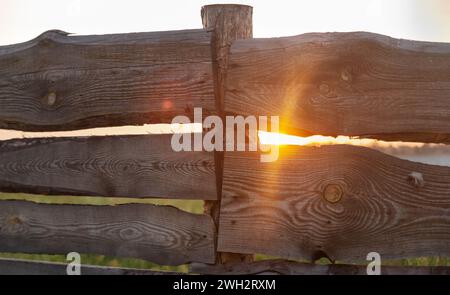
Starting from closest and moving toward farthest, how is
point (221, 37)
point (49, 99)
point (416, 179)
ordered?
point (416, 179) < point (221, 37) < point (49, 99)

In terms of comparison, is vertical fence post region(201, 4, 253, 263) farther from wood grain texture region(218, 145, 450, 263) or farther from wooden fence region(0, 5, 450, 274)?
wood grain texture region(218, 145, 450, 263)

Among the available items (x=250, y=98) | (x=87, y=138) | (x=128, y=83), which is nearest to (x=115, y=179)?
(x=87, y=138)

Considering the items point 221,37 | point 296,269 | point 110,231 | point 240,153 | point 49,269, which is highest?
point 221,37

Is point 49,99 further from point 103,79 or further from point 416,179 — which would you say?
point 416,179

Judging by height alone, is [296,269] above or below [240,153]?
below

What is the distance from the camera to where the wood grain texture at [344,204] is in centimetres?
275

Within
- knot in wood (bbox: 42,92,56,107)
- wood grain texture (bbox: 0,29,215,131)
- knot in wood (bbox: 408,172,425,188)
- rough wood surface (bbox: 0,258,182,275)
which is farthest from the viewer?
knot in wood (bbox: 42,92,56,107)

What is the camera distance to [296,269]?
9.53 feet

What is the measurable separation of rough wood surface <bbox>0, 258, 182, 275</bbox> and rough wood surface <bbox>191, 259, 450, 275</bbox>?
26 cm

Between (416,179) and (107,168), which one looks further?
(107,168)

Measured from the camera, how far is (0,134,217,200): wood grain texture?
2982 mm

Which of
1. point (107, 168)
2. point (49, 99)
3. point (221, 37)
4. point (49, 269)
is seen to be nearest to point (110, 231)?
point (107, 168)

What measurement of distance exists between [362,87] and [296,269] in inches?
39.0

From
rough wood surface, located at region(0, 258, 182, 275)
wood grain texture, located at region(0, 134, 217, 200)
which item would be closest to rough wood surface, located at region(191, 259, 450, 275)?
rough wood surface, located at region(0, 258, 182, 275)
